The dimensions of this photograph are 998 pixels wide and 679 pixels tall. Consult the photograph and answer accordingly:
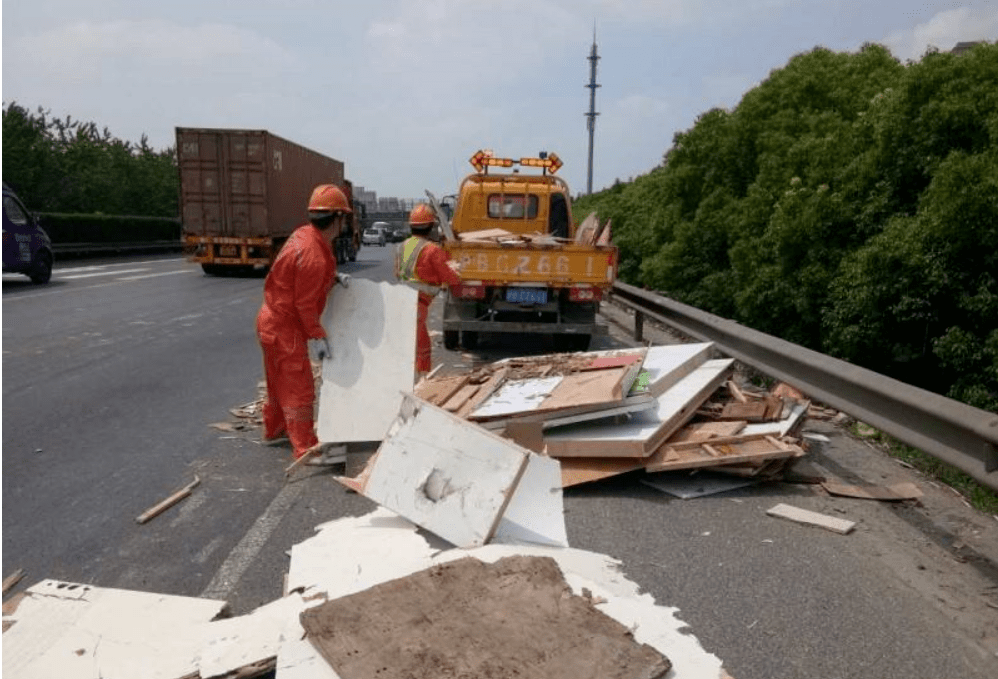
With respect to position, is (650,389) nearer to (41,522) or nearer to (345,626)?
(345,626)

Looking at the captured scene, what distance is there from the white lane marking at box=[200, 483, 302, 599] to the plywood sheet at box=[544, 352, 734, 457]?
1679mm

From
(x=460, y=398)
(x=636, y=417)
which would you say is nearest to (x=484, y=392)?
(x=460, y=398)

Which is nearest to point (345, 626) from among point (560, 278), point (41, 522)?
point (41, 522)

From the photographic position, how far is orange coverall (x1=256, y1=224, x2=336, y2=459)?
563 cm

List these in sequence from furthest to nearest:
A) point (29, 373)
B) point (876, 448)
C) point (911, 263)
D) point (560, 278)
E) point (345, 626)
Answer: point (560, 278) < point (29, 373) < point (911, 263) < point (876, 448) < point (345, 626)

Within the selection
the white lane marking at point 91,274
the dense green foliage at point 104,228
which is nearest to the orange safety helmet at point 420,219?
the white lane marking at point 91,274

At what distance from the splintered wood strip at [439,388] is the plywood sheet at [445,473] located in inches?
70.4

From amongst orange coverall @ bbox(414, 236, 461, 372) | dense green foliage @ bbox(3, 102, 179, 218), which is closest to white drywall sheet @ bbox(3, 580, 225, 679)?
orange coverall @ bbox(414, 236, 461, 372)

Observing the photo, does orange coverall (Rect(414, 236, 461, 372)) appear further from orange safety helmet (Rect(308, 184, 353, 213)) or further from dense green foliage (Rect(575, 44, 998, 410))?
dense green foliage (Rect(575, 44, 998, 410))

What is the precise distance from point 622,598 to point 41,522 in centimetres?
335

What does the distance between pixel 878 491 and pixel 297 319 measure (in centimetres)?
405

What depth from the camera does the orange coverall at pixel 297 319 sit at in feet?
18.5

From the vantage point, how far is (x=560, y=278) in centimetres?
958

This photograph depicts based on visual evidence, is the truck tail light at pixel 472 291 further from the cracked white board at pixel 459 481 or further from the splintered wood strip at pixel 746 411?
the cracked white board at pixel 459 481
